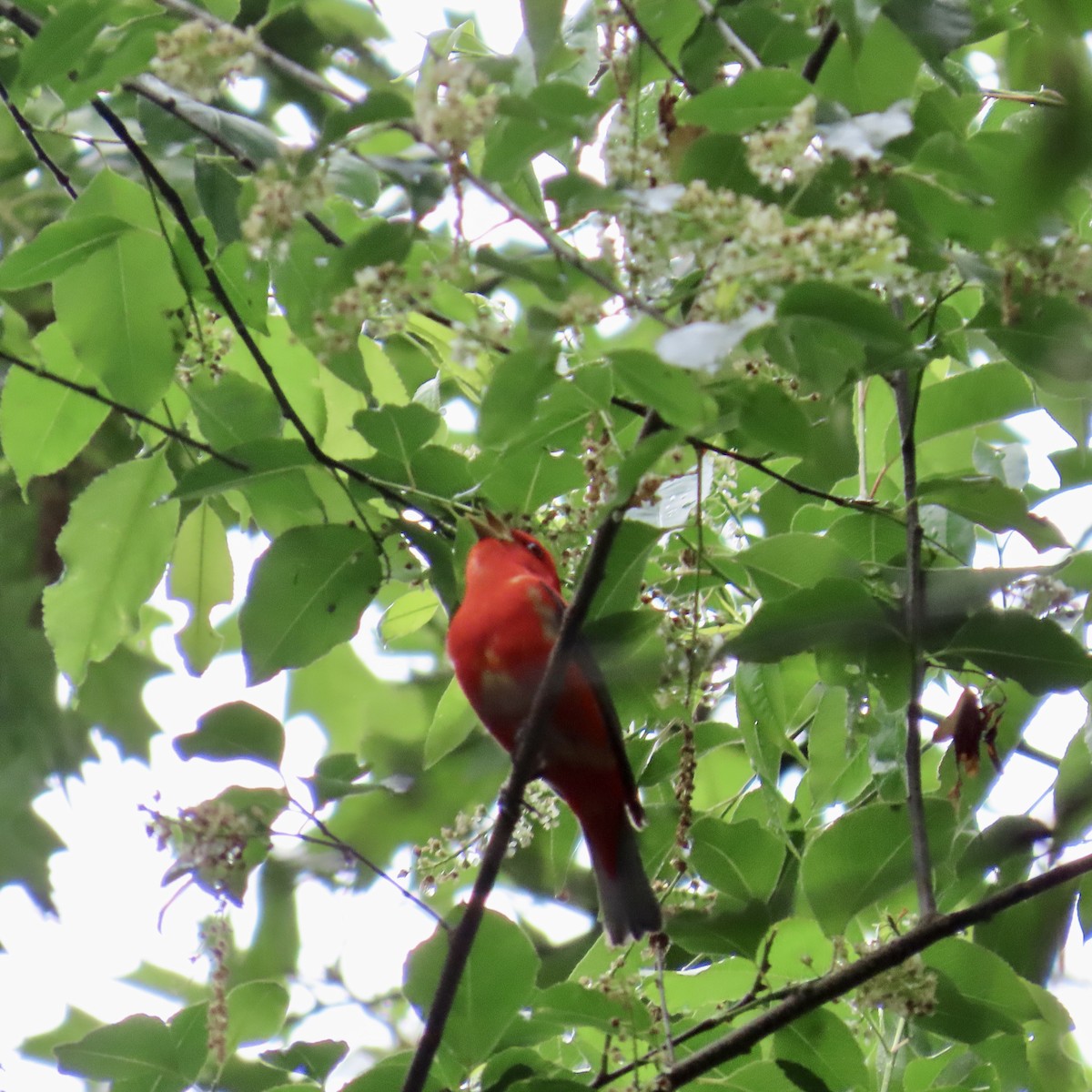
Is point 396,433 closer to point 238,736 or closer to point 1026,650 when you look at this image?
point 238,736

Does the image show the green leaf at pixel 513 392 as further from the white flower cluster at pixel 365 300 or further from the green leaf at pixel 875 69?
the green leaf at pixel 875 69

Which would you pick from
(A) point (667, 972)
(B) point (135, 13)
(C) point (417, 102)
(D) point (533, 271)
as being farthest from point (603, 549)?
(B) point (135, 13)

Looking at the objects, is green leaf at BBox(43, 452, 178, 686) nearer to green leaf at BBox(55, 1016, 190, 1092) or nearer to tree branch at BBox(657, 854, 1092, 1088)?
green leaf at BBox(55, 1016, 190, 1092)

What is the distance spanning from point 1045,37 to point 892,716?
65.4 inches

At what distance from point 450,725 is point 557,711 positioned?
207mm

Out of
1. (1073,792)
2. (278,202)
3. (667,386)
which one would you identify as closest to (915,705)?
(1073,792)

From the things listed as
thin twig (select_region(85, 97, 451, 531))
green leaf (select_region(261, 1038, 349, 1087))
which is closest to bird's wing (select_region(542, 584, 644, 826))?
thin twig (select_region(85, 97, 451, 531))

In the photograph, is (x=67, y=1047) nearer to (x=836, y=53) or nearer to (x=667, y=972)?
(x=667, y=972)

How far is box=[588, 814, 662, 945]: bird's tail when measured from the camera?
2.41 metres

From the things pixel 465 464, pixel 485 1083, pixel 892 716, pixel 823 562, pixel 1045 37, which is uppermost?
pixel 465 464

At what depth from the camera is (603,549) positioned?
1556mm

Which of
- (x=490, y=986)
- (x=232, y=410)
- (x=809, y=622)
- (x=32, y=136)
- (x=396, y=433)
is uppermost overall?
(x=32, y=136)

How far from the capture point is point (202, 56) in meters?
1.41

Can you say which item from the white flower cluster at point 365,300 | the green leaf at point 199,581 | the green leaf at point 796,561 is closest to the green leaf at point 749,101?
the white flower cluster at point 365,300
